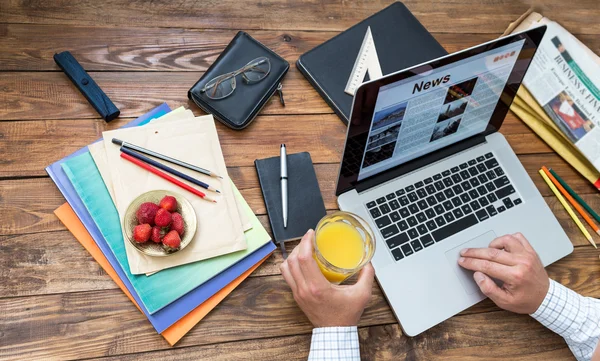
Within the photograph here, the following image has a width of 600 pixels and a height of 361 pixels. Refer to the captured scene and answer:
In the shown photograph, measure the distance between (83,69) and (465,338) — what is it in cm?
90

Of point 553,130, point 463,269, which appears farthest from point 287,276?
point 553,130

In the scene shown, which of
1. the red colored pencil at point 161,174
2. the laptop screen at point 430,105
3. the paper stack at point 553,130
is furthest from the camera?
the paper stack at point 553,130

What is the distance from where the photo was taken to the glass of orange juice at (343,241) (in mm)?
858

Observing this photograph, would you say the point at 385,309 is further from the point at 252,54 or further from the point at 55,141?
the point at 55,141

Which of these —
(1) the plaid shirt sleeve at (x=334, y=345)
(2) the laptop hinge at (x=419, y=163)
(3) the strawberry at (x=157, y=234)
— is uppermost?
(3) the strawberry at (x=157, y=234)

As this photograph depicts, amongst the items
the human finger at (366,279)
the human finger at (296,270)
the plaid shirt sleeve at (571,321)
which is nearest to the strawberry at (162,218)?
the human finger at (296,270)

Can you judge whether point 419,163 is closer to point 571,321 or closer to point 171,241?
point 571,321

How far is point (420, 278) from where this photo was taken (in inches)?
35.3

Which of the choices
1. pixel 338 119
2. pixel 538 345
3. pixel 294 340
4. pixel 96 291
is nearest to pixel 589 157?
pixel 538 345

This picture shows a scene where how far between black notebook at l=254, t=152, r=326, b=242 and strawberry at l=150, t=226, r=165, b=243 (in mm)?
200

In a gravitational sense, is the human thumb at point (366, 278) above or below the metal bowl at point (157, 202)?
below

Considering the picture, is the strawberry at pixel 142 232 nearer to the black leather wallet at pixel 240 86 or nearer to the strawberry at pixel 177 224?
the strawberry at pixel 177 224

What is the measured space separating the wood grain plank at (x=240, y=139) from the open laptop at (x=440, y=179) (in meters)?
0.11

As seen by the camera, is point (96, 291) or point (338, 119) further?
point (338, 119)
